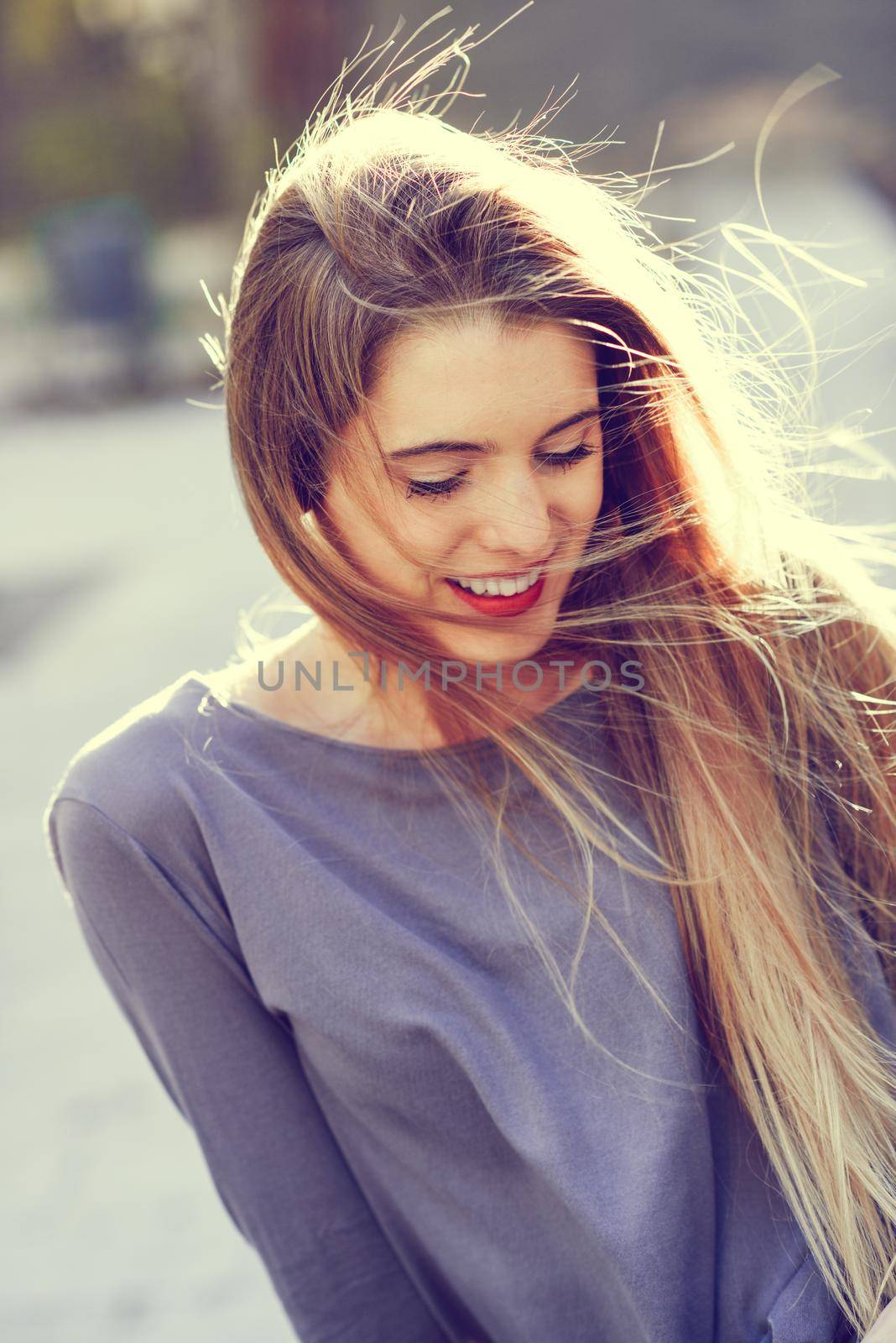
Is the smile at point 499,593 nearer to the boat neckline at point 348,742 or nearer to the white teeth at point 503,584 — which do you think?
the white teeth at point 503,584

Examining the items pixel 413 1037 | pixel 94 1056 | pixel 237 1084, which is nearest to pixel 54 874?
pixel 94 1056

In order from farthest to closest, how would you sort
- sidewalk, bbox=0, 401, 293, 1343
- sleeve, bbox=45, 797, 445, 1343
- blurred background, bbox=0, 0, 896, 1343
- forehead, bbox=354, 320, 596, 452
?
blurred background, bbox=0, 0, 896, 1343
sidewalk, bbox=0, 401, 293, 1343
sleeve, bbox=45, 797, 445, 1343
forehead, bbox=354, 320, 596, 452

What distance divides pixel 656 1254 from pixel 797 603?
566 mm

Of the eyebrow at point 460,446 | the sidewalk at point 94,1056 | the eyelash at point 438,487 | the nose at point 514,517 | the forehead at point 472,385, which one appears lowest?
the sidewalk at point 94,1056

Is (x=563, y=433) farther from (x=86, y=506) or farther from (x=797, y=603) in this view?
(x=86, y=506)

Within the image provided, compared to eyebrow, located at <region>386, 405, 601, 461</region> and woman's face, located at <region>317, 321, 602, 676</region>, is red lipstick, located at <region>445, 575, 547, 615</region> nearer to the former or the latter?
woman's face, located at <region>317, 321, 602, 676</region>

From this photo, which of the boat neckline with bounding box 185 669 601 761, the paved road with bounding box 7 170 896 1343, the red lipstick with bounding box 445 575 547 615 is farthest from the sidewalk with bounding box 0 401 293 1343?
the red lipstick with bounding box 445 575 547 615

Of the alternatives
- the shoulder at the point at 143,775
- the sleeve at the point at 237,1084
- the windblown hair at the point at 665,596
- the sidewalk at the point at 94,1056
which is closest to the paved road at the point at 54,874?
the sidewalk at the point at 94,1056

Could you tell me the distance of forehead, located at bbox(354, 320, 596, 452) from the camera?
3.35 feet

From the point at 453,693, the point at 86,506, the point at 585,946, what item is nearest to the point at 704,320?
the point at 453,693

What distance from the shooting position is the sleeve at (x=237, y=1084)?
3.69 feet

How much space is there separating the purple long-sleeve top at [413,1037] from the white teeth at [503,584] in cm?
15

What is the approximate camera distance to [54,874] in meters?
3.04

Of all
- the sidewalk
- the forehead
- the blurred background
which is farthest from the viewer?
the blurred background
